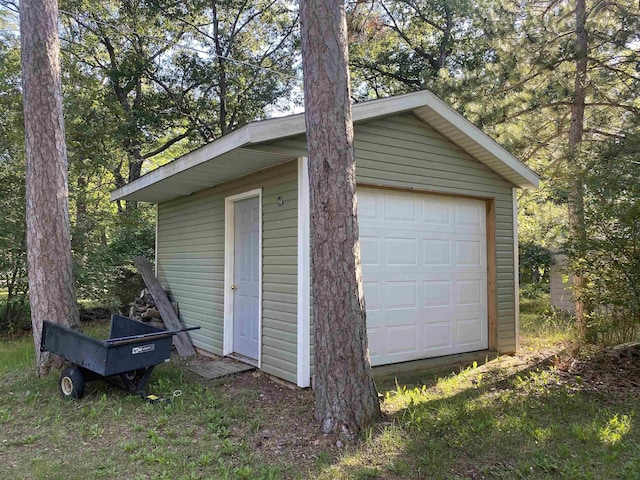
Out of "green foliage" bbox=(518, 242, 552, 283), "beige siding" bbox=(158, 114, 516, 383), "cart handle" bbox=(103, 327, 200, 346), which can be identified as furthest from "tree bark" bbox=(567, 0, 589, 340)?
"green foliage" bbox=(518, 242, 552, 283)

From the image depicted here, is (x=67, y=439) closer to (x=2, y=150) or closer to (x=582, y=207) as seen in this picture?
(x=582, y=207)

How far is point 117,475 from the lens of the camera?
2830 millimetres

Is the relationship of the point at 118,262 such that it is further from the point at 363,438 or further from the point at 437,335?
the point at 363,438

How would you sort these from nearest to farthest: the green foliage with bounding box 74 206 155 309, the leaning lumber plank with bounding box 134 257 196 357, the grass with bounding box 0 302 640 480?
the grass with bounding box 0 302 640 480 < the leaning lumber plank with bounding box 134 257 196 357 < the green foliage with bounding box 74 206 155 309

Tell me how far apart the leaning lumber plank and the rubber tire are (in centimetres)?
210

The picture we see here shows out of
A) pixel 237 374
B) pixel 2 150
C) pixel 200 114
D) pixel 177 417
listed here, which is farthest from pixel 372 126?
→ pixel 200 114

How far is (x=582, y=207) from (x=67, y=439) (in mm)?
5820

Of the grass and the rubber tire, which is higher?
the rubber tire

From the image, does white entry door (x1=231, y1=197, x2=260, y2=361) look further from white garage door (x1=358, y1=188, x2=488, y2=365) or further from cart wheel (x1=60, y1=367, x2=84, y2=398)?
cart wheel (x1=60, y1=367, x2=84, y2=398)

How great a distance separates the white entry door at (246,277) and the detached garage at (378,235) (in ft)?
0.06

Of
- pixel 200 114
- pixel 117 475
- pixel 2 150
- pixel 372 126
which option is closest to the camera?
pixel 117 475

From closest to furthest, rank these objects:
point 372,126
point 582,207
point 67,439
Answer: point 67,439
point 372,126
point 582,207

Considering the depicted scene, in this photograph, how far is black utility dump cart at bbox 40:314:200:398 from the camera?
151 inches

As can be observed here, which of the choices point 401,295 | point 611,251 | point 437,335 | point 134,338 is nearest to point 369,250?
point 401,295
